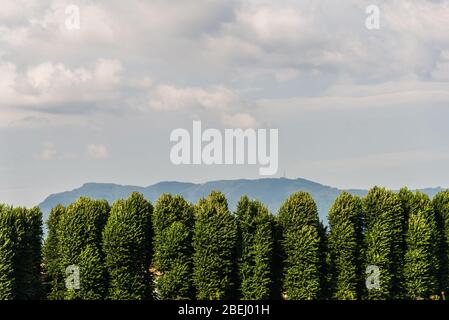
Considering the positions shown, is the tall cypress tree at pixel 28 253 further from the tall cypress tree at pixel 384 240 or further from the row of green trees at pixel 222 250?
the tall cypress tree at pixel 384 240

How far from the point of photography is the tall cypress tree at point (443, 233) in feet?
198

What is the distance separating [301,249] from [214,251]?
7976mm

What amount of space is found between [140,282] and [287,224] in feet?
Result: 47.7

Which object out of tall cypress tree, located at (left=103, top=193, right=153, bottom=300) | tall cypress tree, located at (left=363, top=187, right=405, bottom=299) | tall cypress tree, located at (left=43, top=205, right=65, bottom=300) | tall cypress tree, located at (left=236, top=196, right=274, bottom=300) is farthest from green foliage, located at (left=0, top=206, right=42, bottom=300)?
tall cypress tree, located at (left=363, top=187, right=405, bottom=299)

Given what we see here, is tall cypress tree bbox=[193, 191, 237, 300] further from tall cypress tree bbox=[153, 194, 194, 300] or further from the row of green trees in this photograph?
tall cypress tree bbox=[153, 194, 194, 300]

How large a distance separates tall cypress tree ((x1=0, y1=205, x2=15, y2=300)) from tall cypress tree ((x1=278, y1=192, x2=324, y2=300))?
80.2 ft

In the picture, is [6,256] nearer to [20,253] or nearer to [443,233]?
[20,253]

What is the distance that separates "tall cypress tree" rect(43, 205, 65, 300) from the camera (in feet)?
187

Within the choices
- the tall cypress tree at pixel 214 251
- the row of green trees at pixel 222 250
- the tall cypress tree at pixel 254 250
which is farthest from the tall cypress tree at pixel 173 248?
the tall cypress tree at pixel 254 250

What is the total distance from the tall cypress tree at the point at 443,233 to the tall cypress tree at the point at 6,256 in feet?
132

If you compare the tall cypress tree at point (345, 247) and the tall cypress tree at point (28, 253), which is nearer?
the tall cypress tree at point (28, 253)

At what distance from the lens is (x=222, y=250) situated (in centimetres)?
5650

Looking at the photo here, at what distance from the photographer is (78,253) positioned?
56.8 metres
